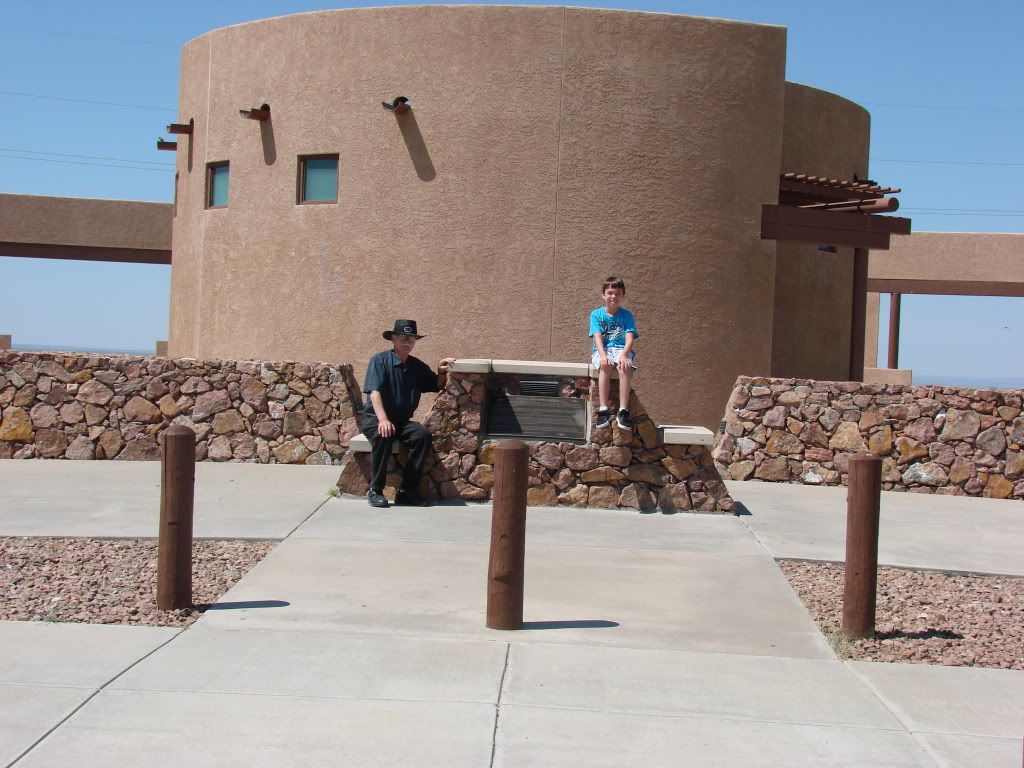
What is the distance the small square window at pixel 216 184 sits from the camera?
16531 millimetres

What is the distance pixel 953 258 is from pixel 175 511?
22340 mm

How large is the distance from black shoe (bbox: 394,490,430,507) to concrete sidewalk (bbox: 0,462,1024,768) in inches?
76.0

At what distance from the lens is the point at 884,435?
12.6 metres

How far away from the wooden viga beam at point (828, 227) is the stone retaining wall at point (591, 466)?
5.66 meters

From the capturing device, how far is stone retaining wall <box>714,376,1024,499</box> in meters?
12.5

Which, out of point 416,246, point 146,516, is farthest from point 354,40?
point 146,516

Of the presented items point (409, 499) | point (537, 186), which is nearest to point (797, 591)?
point (409, 499)

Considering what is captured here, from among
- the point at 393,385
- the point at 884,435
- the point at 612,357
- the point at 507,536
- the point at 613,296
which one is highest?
the point at 613,296

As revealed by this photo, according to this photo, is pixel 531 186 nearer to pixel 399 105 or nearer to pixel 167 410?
pixel 399 105

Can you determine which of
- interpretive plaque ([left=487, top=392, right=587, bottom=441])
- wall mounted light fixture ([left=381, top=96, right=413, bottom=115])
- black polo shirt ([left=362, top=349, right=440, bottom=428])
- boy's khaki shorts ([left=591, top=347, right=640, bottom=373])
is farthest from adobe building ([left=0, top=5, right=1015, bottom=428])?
black polo shirt ([left=362, top=349, right=440, bottom=428])

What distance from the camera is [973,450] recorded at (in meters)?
12.5

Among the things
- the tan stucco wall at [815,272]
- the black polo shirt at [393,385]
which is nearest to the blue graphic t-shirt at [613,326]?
the black polo shirt at [393,385]

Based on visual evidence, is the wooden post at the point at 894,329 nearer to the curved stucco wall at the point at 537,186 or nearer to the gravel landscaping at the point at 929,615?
the curved stucco wall at the point at 537,186

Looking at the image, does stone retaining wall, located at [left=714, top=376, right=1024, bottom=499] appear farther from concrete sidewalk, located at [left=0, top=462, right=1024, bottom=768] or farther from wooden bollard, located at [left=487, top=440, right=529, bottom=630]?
wooden bollard, located at [left=487, top=440, right=529, bottom=630]
